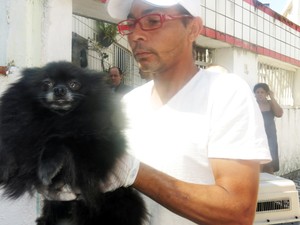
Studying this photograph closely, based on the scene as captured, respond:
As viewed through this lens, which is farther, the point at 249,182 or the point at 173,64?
the point at 173,64

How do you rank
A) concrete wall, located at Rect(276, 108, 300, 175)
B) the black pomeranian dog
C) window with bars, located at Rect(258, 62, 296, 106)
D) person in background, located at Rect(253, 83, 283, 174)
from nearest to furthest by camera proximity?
the black pomeranian dog → person in background, located at Rect(253, 83, 283, 174) → concrete wall, located at Rect(276, 108, 300, 175) → window with bars, located at Rect(258, 62, 296, 106)

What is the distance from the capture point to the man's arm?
1.50 m

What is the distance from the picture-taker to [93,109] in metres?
1.85

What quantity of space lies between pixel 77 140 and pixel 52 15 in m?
2.13

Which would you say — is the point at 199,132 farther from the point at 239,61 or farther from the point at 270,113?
the point at 239,61

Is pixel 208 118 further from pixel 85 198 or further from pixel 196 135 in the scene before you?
pixel 85 198

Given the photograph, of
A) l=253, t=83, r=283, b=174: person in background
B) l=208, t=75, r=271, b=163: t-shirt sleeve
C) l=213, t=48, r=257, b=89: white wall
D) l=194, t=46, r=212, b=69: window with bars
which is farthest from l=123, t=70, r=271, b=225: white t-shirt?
l=213, t=48, r=257, b=89: white wall

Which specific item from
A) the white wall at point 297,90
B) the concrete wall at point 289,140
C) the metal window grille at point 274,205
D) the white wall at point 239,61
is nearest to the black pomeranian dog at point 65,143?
the metal window grille at point 274,205

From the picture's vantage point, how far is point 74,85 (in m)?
1.95

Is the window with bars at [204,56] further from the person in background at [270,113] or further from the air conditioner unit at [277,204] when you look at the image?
the air conditioner unit at [277,204]

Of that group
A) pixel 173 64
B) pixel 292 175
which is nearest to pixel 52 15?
pixel 173 64

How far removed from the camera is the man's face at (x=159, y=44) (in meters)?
1.77

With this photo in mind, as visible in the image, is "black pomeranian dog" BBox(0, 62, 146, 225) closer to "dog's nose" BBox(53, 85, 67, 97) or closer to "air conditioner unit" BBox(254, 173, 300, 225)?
"dog's nose" BBox(53, 85, 67, 97)

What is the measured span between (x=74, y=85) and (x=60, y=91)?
0.41 ft
